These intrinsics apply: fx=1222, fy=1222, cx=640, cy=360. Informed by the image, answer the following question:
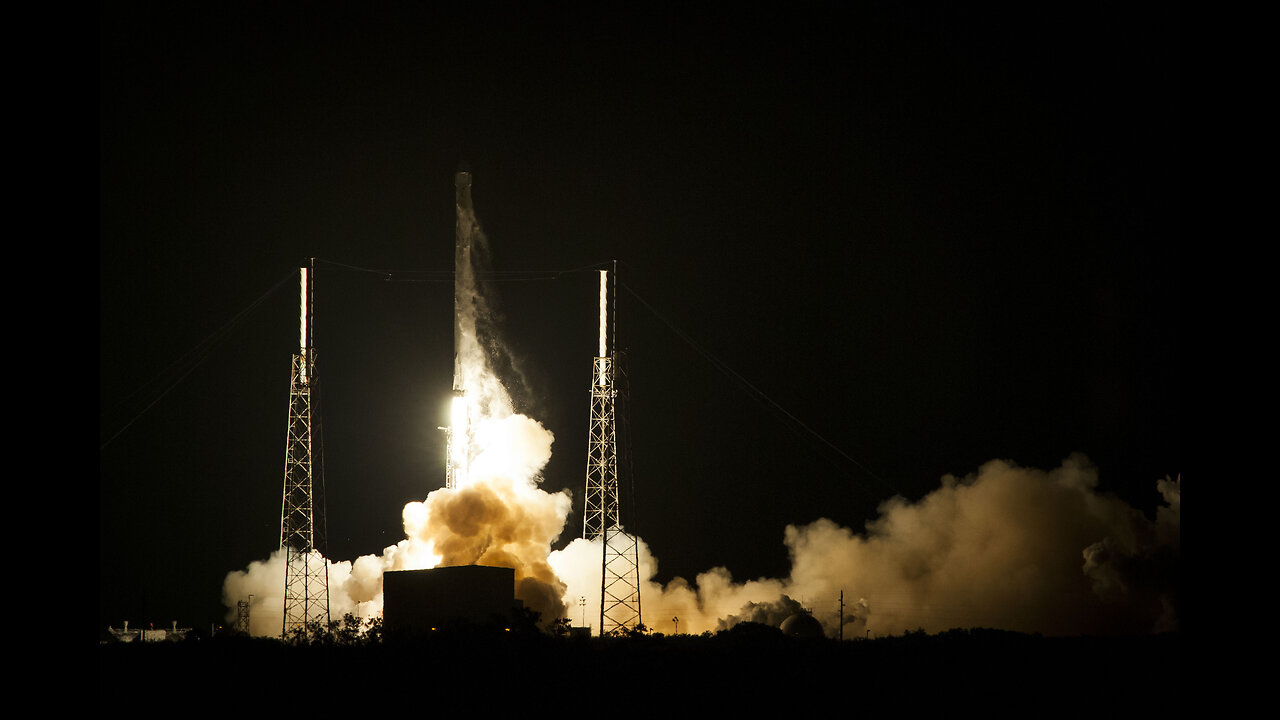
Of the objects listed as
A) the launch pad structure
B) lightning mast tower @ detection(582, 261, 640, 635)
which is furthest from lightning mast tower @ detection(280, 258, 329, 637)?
lightning mast tower @ detection(582, 261, 640, 635)

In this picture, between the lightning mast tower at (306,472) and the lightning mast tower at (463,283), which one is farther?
the lightning mast tower at (463,283)

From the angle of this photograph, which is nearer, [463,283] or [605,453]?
[605,453]

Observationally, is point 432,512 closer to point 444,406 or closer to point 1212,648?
point 444,406

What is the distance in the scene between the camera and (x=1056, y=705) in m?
28.9

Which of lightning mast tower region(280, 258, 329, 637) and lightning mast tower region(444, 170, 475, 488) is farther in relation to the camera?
lightning mast tower region(444, 170, 475, 488)

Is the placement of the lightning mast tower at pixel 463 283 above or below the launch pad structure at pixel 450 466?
above

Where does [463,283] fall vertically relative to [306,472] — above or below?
above

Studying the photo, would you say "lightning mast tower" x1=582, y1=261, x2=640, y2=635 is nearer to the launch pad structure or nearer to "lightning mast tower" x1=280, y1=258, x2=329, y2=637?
the launch pad structure

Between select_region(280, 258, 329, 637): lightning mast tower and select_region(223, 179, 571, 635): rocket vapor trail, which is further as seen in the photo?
select_region(223, 179, 571, 635): rocket vapor trail

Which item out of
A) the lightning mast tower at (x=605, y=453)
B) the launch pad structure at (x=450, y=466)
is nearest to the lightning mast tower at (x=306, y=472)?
the launch pad structure at (x=450, y=466)

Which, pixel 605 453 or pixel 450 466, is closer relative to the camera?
pixel 605 453

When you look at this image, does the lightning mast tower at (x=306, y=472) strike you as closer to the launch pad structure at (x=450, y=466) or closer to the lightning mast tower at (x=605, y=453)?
the launch pad structure at (x=450, y=466)

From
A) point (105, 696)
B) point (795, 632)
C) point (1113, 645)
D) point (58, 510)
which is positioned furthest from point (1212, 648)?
point (795, 632)

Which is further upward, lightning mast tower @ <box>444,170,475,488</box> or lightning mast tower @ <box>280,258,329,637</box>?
lightning mast tower @ <box>444,170,475,488</box>
